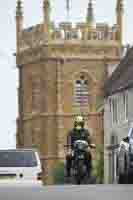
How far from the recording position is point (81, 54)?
113m

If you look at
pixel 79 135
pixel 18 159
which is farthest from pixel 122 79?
pixel 79 135

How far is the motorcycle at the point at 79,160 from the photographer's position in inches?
1256

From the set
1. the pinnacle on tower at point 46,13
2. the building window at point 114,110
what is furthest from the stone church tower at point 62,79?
the building window at point 114,110

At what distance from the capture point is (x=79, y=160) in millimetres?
32406

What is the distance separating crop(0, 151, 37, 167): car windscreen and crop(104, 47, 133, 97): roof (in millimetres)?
32165

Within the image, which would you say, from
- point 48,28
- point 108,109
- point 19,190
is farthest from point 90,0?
point 19,190

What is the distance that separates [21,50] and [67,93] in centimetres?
808

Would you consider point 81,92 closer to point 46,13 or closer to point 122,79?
point 46,13

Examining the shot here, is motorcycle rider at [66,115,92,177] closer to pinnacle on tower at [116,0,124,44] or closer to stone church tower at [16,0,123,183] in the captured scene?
stone church tower at [16,0,123,183]

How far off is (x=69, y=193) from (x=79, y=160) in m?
7.51

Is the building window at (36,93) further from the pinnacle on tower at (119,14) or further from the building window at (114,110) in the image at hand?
the building window at (114,110)

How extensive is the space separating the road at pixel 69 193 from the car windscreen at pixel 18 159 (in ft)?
20.1

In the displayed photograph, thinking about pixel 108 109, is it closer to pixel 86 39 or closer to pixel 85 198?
pixel 86 39

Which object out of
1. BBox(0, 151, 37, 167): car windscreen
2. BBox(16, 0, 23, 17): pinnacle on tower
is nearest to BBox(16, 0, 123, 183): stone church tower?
BBox(16, 0, 23, 17): pinnacle on tower
